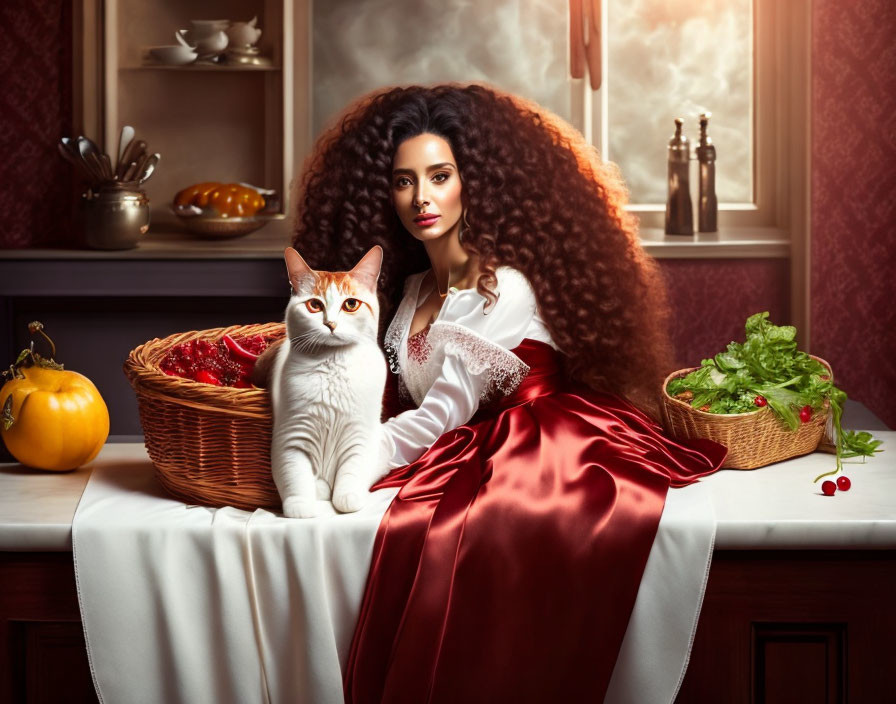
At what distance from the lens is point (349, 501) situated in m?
1.67

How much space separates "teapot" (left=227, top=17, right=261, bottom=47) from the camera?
10.7ft

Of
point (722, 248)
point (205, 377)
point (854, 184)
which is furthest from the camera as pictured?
point (722, 248)

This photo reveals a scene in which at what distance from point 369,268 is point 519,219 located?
1.27 ft

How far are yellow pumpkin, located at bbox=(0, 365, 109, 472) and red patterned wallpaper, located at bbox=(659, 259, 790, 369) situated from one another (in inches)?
71.0

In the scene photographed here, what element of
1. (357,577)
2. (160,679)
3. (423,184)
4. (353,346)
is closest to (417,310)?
(423,184)

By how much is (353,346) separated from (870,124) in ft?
6.40

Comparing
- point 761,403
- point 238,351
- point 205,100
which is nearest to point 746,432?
point 761,403

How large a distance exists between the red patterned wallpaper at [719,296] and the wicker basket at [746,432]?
1.23 m

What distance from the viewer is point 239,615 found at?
63.6 inches

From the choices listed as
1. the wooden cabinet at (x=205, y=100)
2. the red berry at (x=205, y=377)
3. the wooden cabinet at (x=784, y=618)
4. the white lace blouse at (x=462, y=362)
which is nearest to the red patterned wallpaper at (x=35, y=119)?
the wooden cabinet at (x=205, y=100)

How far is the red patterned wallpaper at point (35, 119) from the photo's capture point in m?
3.28

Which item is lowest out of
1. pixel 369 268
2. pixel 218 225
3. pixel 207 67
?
pixel 369 268

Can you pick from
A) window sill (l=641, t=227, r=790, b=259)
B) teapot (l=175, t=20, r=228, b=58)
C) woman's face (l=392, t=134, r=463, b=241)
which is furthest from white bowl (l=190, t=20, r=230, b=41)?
woman's face (l=392, t=134, r=463, b=241)

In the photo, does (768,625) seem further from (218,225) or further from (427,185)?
(218,225)
